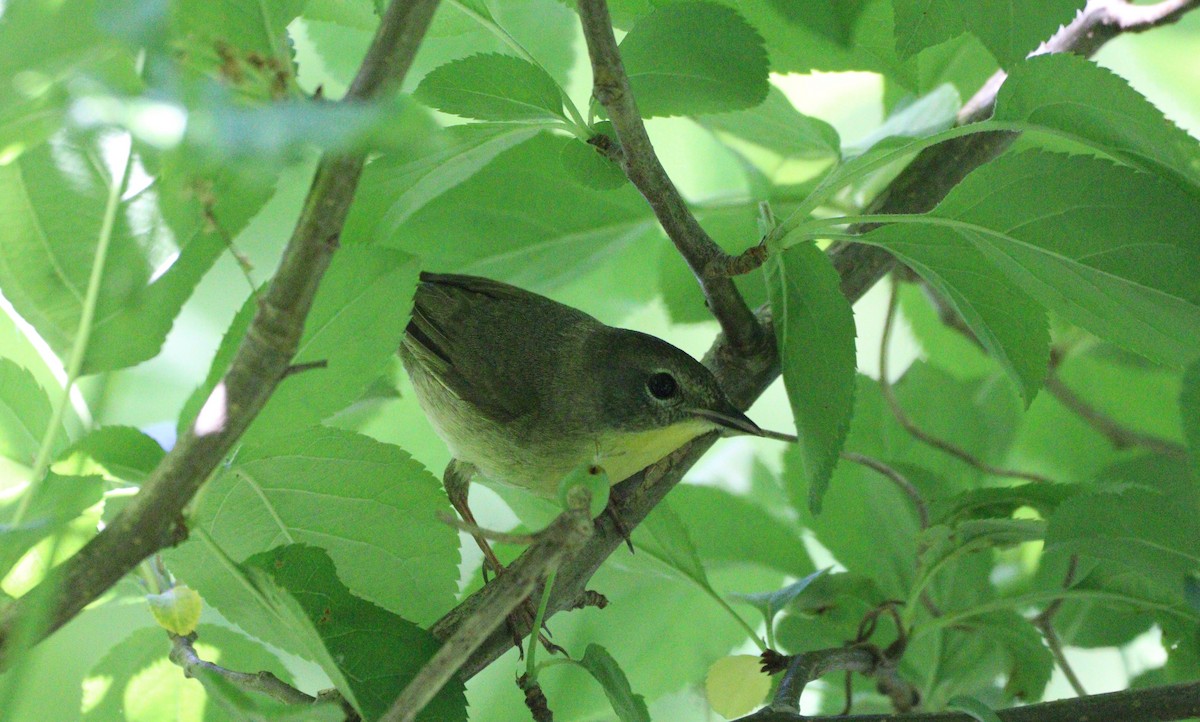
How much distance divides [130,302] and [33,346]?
1.18ft

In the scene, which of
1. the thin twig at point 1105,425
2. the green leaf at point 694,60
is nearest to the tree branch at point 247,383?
the green leaf at point 694,60

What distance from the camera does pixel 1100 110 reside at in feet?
3.88

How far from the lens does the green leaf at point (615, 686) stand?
4.34ft

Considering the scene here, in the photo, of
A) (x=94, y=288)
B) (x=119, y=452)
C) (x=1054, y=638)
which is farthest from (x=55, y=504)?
(x=1054, y=638)

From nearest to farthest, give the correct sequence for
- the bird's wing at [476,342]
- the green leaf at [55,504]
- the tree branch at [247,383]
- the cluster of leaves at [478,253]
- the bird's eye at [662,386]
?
the tree branch at [247,383] → the green leaf at [55,504] → the cluster of leaves at [478,253] → the bird's eye at [662,386] → the bird's wing at [476,342]

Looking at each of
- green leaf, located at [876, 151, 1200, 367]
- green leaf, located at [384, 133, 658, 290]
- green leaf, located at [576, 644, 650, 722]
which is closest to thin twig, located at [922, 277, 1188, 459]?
green leaf, located at [384, 133, 658, 290]

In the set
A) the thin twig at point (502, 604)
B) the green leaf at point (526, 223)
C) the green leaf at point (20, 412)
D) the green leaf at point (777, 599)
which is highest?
the green leaf at point (526, 223)

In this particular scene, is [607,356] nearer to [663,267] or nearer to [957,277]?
[663,267]

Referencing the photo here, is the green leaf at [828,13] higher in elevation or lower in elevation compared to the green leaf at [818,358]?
higher

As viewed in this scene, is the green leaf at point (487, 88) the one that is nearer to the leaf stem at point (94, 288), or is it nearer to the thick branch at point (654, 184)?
the thick branch at point (654, 184)

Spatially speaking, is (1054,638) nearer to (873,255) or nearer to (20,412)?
(873,255)

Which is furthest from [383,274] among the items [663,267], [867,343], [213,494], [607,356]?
[867,343]

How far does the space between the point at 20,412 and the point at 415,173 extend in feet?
1.95

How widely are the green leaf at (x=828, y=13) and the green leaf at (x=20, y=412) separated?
1134 mm
